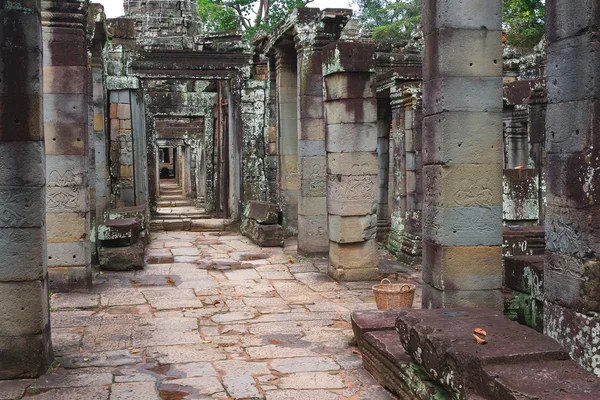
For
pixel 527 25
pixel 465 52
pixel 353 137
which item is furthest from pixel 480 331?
pixel 527 25

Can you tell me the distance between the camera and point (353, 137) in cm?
1083

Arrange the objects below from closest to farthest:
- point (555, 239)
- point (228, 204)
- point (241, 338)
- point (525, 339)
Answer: point (525, 339) → point (555, 239) → point (241, 338) → point (228, 204)

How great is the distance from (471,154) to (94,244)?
7.28 metres

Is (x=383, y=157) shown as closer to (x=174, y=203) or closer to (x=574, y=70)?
(x=574, y=70)

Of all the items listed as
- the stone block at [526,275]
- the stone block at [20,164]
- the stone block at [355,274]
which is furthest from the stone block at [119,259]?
the stone block at [526,275]

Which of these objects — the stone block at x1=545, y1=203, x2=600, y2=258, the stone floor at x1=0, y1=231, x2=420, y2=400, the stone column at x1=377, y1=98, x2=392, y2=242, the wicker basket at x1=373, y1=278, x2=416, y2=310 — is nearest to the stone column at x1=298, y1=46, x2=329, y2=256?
the stone floor at x1=0, y1=231, x2=420, y2=400

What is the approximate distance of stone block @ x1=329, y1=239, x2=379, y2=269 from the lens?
10922mm

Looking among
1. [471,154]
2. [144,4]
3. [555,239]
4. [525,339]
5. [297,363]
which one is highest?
[144,4]

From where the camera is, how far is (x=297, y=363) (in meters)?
6.45

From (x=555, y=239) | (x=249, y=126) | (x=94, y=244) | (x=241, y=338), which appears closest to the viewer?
(x=555, y=239)

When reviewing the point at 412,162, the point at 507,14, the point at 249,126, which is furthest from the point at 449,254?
the point at 507,14

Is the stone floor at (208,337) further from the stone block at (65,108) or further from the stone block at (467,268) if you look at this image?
the stone block at (65,108)

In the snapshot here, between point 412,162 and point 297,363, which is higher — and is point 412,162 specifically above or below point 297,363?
above

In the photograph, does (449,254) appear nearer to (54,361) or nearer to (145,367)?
(145,367)
